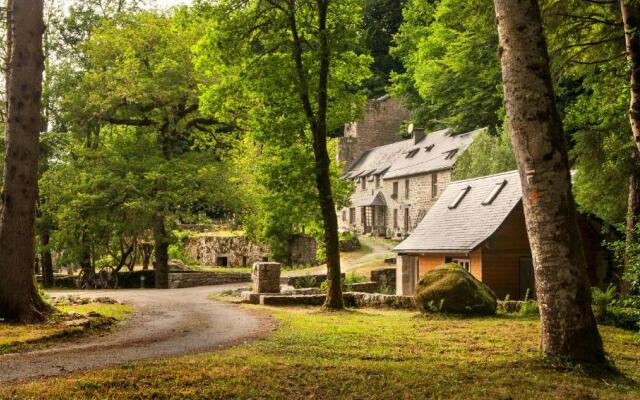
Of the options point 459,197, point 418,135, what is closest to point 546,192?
point 459,197

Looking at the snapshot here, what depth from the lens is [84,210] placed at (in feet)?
105

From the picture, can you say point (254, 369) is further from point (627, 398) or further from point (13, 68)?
point (13, 68)

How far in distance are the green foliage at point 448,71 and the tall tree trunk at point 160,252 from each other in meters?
18.2

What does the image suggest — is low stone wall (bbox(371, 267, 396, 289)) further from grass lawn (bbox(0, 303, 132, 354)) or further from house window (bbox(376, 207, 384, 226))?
grass lawn (bbox(0, 303, 132, 354))

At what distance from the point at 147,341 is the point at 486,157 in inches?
1166

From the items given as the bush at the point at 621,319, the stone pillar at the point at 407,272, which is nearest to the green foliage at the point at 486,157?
the stone pillar at the point at 407,272

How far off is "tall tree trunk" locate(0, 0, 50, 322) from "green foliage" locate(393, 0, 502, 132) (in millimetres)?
21048

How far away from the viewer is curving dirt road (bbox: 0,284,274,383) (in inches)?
337

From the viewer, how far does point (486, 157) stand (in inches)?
1470

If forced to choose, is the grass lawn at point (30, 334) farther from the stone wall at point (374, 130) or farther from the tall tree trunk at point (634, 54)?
the stone wall at point (374, 130)

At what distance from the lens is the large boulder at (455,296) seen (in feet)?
56.8

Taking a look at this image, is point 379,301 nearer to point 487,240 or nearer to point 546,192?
point 487,240

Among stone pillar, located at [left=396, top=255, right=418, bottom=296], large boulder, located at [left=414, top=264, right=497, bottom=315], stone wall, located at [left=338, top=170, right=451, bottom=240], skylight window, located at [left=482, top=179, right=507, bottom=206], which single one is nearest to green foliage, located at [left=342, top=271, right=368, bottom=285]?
stone pillar, located at [left=396, top=255, right=418, bottom=296]

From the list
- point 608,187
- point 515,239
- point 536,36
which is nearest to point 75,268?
point 515,239
